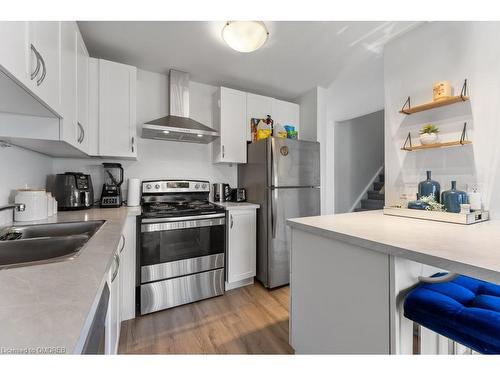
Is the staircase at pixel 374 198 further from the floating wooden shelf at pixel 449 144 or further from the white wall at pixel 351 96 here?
the floating wooden shelf at pixel 449 144

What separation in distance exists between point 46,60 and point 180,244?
152 centimetres

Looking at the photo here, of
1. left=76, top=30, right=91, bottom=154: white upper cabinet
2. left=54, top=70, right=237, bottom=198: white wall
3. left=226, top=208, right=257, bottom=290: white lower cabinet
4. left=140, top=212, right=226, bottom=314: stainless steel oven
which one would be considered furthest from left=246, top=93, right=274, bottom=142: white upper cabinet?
left=76, top=30, right=91, bottom=154: white upper cabinet

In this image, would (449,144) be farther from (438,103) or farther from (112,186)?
(112,186)

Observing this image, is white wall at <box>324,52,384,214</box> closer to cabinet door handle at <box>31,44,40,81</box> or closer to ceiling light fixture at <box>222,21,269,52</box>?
ceiling light fixture at <box>222,21,269,52</box>

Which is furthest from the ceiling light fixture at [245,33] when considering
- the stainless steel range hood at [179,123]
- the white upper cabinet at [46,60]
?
the white upper cabinet at [46,60]

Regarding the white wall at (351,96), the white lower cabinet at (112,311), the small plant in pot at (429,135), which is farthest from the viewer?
the white wall at (351,96)

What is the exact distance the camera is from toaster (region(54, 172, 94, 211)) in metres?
1.74

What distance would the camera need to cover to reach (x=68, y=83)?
125 cm

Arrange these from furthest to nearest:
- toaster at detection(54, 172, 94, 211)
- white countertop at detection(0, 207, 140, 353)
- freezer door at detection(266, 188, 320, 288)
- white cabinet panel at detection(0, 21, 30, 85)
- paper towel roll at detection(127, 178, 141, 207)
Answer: freezer door at detection(266, 188, 320, 288) → paper towel roll at detection(127, 178, 141, 207) → toaster at detection(54, 172, 94, 211) → white cabinet panel at detection(0, 21, 30, 85) → white countertop at detection(0, 207, 140, 353)

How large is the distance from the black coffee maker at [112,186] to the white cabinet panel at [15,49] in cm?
148

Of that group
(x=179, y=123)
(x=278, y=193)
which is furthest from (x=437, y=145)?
(x=179, y=123)

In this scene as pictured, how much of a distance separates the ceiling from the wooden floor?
2346 millimetres

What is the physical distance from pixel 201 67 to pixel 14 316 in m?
2.46

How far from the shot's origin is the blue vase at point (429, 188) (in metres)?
1.53
